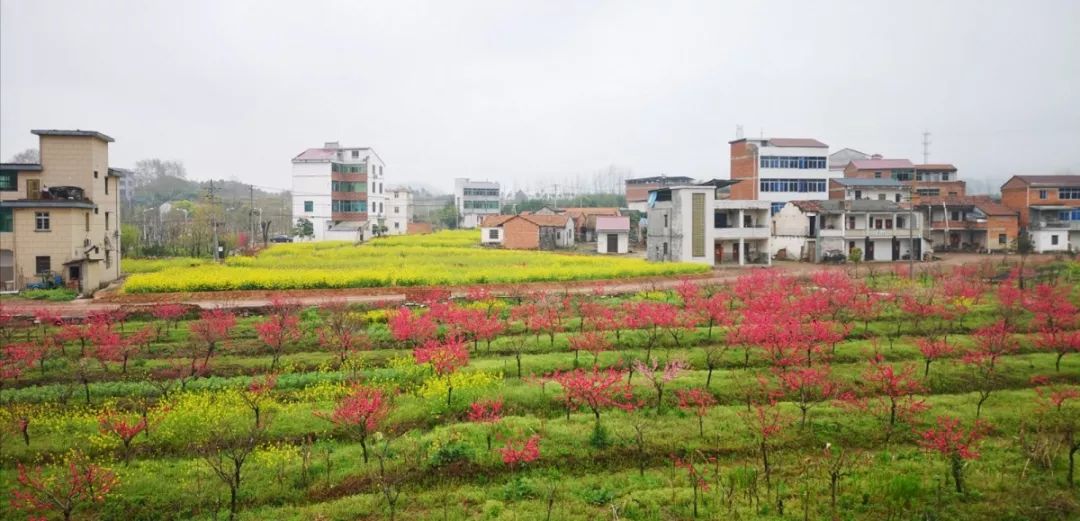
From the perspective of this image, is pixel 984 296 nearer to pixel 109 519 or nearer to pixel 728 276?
pixel 728 276

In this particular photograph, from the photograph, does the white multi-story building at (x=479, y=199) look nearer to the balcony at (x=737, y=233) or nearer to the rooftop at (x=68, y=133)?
the balcony at (x=737, y=233)

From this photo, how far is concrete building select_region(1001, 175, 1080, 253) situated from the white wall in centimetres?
6103

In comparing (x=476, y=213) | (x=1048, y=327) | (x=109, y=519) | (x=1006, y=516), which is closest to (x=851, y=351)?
(x=1048, y=327)

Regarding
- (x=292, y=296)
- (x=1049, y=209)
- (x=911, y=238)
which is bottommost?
(x=292, y=296)

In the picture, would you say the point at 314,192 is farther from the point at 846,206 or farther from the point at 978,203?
the point at 978,203

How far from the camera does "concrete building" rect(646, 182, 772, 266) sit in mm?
44625

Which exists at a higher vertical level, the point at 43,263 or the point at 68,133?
the point at 68,133

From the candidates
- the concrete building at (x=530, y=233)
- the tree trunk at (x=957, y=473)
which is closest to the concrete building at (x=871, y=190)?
the concrete building at (x=530, y=233)

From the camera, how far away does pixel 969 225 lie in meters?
54.5

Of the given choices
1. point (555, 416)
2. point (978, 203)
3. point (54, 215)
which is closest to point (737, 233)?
point (978, 203)

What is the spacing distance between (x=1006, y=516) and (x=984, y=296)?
20.9 metres

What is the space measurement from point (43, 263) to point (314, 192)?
3604 centimetres

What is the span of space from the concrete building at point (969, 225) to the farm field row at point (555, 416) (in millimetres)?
35562

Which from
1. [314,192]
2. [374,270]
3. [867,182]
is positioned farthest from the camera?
[314,192]
